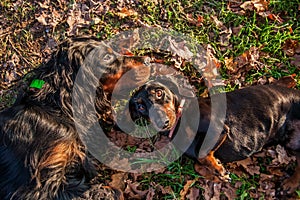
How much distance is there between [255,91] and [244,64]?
82 cm

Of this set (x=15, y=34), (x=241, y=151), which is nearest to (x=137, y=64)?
(x=241, y=151)

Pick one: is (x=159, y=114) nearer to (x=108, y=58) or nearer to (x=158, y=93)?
(x=158, y=93)

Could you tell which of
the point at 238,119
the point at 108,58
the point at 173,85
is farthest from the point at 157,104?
the point at 238,119

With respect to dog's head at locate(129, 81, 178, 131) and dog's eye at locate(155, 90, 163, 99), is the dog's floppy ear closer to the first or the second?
dog's head at locate(129, 81, 178, 131)

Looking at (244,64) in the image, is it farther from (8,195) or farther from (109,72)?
(8,195)

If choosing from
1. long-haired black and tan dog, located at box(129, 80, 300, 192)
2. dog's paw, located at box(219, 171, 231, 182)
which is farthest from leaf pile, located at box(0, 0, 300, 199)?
long-haired black and tan dog, located at box(129, 80, 300, 192)

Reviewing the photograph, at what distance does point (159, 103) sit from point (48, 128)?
51.8 inches

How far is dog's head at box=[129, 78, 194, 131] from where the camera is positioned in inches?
152

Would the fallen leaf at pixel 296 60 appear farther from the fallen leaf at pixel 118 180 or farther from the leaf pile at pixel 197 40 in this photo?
the fallen leaf at pixel 118 180

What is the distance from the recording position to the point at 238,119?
418 centimetres

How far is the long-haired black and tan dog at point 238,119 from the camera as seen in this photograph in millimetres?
4047

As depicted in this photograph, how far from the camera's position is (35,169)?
4047mm

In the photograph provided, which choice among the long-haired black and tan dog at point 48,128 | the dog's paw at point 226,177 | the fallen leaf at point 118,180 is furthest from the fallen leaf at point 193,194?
the long-haired black and tan dog at point 48,128

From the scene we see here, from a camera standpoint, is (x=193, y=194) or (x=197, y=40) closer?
(x=193, y=194)
